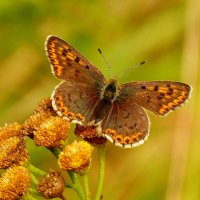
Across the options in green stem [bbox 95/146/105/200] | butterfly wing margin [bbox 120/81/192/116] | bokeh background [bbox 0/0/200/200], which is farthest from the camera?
bokeh background [bbox 0/0/200/200]

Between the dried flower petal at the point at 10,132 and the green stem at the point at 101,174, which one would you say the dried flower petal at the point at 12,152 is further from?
the green stem at the point at 101,174

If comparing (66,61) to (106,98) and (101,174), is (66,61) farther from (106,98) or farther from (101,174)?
(101,174)

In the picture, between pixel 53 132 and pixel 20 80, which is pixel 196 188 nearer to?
pixel 53 132

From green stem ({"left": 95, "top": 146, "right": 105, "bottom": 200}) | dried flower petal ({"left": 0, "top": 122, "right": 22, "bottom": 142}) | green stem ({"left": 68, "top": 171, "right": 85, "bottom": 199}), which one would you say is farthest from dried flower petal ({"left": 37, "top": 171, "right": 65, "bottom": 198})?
dried flower petal ({"left": 0, "top": 122, "right": 22, "bottom": 142})

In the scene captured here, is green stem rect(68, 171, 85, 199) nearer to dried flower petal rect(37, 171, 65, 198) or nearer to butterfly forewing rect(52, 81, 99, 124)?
dried flower petal rect(37, 171, 65, 198)

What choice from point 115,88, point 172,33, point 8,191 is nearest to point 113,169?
point 172,33

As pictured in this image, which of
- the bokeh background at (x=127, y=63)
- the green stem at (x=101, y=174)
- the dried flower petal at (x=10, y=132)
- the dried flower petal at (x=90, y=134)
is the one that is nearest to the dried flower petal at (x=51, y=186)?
the green stem at (x=101, y=174)

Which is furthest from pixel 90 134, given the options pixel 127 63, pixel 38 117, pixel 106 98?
pixel 127 63
